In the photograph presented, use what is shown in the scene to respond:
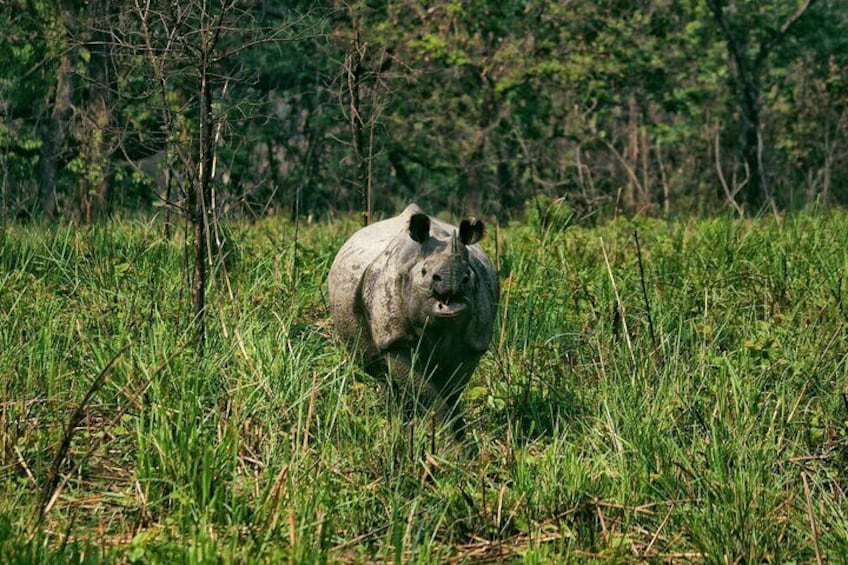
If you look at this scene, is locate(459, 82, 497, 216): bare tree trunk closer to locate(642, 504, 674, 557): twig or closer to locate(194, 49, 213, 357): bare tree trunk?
locate(194, 49, 213, 357): bare tree trunk

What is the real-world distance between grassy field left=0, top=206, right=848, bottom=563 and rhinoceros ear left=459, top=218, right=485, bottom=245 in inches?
31.6

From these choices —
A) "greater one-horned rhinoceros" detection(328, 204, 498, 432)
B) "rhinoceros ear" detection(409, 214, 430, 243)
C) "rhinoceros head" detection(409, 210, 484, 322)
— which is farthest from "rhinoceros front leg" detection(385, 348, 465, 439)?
"rhinoceros ear" detection(409, 214, 430, 243)

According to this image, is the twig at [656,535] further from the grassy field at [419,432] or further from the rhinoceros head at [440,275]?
the rhinoceros head at [440,275]

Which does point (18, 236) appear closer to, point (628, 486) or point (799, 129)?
point (628, 486)

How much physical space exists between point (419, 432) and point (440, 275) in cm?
80

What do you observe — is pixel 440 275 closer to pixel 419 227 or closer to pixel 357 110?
pixel 419 227

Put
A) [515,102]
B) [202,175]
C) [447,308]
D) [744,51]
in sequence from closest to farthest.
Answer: [447,308]
[202,175]
[515,102]
[744,51]

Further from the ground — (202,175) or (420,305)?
(202,175)

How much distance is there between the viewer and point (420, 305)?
16.7ft

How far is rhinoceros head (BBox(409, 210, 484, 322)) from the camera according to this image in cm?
497

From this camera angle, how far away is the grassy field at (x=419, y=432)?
15.1ft

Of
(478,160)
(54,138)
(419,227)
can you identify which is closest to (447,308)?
(419,227)

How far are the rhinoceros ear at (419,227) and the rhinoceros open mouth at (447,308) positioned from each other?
31 cm

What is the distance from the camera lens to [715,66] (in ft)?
66.9
